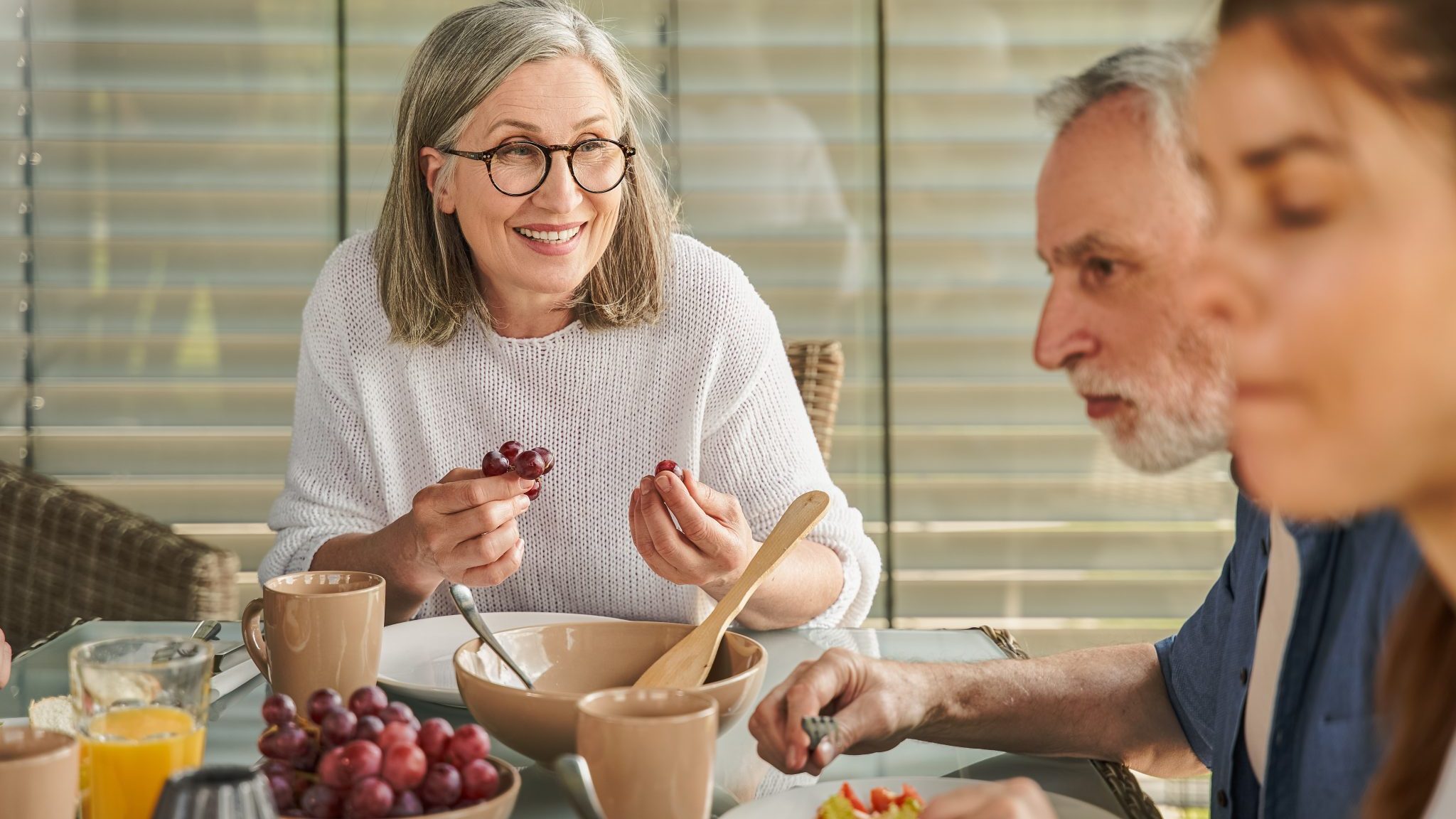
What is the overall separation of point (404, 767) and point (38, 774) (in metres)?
0.19

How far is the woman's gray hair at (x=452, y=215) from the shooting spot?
5.79ft

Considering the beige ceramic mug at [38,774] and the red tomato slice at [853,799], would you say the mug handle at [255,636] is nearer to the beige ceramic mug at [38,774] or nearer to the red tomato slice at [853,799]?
the beige ceramic mug at [38,774]

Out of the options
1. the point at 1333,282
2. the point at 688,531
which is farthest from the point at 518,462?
the point at 1333,282

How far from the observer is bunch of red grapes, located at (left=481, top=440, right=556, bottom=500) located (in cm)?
135

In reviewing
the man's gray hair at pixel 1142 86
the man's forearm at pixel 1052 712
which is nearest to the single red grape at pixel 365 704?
the man's forearm at pixel 1052 712

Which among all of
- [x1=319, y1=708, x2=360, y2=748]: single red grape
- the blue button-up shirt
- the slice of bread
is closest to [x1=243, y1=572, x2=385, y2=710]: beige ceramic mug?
the slice of bread

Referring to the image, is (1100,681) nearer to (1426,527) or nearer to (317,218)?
(1426,527)

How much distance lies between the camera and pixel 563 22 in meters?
1.79

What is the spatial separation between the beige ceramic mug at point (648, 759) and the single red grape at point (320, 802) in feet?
0.47

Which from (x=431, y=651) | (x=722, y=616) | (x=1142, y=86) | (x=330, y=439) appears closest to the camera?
(x=1142, y=86)

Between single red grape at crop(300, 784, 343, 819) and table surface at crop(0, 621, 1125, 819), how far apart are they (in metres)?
0.23

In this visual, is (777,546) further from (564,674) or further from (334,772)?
(334,772)

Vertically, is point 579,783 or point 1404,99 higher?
point 1404,99

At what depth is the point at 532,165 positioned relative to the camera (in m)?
1.75
